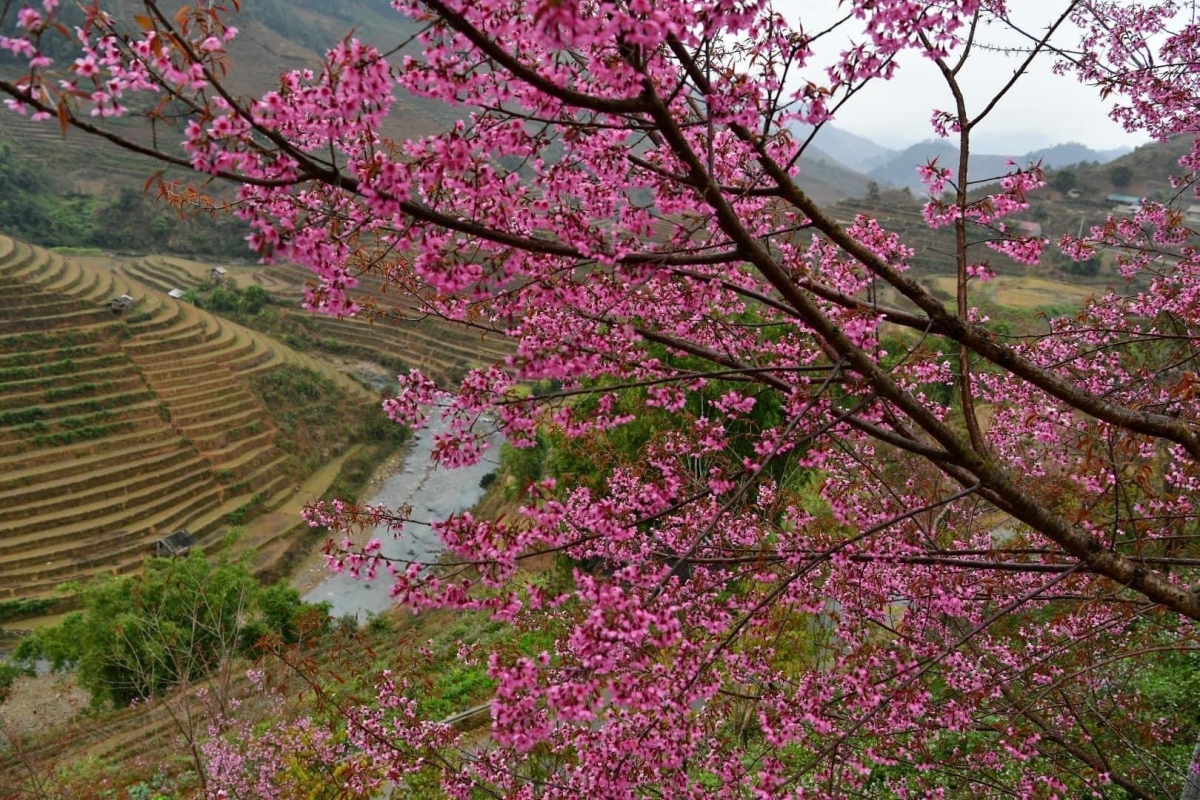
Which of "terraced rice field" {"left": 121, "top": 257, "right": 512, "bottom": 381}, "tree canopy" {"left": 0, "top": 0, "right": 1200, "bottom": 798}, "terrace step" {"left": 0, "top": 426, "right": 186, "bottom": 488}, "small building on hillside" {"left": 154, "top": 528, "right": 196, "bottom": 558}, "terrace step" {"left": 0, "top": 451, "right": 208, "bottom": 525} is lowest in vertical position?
"small building on hillside" {"left": 154, "top": 528, "right": 196, "bottom": 558}

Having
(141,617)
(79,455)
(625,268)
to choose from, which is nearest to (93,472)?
(79,455)

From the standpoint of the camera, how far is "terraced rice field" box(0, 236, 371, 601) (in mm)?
24656

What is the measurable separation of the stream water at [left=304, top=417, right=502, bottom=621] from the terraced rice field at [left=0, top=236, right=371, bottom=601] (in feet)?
17.3

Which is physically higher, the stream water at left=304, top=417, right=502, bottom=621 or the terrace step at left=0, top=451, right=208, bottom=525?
the terrace step at left=0, top=451, right=208, bottom=525

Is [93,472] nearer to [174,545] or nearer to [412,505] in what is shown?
[174,545]

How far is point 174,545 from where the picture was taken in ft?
82.6

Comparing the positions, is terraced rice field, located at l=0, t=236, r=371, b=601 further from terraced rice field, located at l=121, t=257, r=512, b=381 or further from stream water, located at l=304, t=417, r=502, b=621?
terraced rice field, located at l=121, t=257, r=512, b=381

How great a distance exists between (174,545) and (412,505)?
911cm

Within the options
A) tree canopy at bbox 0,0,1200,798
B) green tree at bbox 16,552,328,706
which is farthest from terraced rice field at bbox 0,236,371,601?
tree canopy at bbox 0,0,1200,798

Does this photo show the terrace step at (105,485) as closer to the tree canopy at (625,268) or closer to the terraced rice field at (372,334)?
the terraced rice field at (372,334)

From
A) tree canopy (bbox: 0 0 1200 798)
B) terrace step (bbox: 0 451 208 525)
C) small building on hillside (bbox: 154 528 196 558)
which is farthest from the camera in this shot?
small building on hillside (bbox: 154 528 196 558)

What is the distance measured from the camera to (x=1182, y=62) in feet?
15.8

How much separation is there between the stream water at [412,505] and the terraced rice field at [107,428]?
207 inches

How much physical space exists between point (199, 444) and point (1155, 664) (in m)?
34.2
